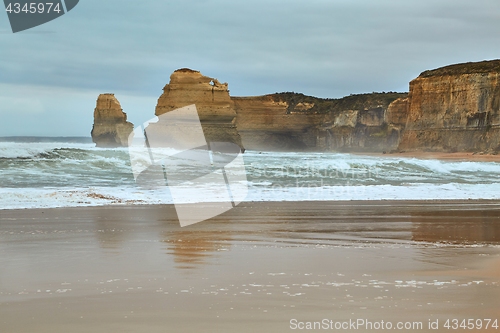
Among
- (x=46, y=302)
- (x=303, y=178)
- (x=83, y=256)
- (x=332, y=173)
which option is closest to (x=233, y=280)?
(x=46, y=302)

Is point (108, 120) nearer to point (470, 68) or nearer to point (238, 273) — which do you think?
point (470, 68)

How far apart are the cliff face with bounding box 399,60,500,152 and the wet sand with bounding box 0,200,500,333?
41803mm

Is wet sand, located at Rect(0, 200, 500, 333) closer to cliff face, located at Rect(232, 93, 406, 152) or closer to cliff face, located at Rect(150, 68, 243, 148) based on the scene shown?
cliff face, located at Rect(150, 68, 243, 148)

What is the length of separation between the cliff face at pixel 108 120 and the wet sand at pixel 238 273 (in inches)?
2318

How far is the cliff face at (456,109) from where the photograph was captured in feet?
157

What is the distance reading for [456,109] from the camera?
51.0 m

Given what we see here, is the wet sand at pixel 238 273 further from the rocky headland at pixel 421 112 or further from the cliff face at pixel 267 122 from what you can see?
the cliff face at pixel 267 122

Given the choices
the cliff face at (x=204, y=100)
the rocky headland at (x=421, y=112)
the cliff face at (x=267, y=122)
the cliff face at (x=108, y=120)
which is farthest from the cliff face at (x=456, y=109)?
the cliff face at (x=108, y=120)

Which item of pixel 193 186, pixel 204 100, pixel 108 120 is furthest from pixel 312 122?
pixel 193 186

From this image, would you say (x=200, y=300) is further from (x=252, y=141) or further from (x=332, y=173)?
(x=252, y=141)

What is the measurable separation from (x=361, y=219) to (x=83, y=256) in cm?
468

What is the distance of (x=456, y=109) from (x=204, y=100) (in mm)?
20887

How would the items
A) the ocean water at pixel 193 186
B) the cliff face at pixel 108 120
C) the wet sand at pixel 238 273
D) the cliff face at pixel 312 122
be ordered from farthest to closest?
the cliff face at pixel 312 122 < the cliff face at pixel 108 120 < the ocean water at pixel 193 186 < the wet sand at pixel 238 273

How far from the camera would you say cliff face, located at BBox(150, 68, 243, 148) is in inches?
1911
